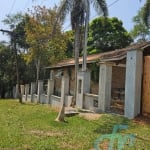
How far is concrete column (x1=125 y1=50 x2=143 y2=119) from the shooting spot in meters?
15.7

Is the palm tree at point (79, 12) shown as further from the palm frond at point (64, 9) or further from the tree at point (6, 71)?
the tree at point (6, 71)

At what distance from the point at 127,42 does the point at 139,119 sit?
1164 inches

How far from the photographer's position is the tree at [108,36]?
141 feet

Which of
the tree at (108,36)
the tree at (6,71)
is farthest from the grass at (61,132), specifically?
the tree at (6,71)

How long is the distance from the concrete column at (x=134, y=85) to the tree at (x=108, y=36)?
26382mm

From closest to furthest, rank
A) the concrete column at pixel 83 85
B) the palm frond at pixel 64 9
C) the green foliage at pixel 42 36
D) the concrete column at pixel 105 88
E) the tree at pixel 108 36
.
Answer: the concrete column at pixel 105 88 < the concrete column at pixel 83 85 < the palm frond at pixel 64 9 < the green foliage at pixel 42 36 < the tree at pixel 108 36

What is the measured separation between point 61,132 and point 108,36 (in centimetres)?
3159

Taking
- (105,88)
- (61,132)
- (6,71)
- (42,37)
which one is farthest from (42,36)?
(61,132)

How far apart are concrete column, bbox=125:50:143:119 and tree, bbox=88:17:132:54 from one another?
2638 cm

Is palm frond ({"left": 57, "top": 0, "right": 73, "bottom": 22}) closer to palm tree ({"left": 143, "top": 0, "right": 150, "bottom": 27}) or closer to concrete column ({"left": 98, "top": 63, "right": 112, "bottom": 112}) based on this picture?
palm tree ({"left": 143, "top": 0, "right": 150, "bottom": 27})

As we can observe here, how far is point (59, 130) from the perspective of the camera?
43.5 ft

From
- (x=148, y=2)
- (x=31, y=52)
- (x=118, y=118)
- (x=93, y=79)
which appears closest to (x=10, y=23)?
(x=31, y=52)

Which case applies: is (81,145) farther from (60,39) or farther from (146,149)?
(60,39)

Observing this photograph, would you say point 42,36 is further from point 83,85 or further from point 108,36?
point 83,85
